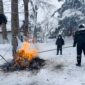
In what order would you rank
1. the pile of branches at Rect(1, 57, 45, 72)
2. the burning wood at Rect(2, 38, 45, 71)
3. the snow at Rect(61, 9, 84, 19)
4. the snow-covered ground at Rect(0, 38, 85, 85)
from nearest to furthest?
the snow-covered ground at Rect(0, 38, 85, 85) < the pile of branches at Rect(1, 57, 45, 72) < the burning wood at Rect(2, 38, 45, 71) < the snow at Rect(61, 9, 84, 19)

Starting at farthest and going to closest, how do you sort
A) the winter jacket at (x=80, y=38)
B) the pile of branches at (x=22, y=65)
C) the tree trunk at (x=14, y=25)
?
the tree trunk at (x=14, y=25), the pile of branches at (x=22, y=65), the winter jacket at (x=80, y=38)

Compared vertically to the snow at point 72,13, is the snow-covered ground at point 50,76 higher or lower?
lower

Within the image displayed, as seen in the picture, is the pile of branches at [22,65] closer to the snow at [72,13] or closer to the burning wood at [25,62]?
the burning wood at [25,62]

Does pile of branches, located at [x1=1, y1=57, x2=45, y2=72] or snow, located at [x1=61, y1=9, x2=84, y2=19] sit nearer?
pile of branches, located at [x1=1, y1=57, x2=45, y2=72]

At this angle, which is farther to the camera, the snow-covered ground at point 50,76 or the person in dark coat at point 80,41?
the person in dark coat at point 80,41

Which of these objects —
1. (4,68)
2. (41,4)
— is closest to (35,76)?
(4,68)

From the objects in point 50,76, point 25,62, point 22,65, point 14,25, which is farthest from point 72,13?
point 50,76

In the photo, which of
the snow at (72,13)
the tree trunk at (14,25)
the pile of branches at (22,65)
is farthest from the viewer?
the snow at (72,13)

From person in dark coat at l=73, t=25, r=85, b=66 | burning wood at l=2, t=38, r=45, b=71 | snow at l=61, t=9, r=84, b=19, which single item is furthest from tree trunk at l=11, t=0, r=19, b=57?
snow at l=61, t=9, r=84, b=19

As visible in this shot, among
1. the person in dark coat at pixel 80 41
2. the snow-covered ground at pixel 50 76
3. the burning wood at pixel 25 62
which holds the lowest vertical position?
the snow-covered ground at pixel 50 76

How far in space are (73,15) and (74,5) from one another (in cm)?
158

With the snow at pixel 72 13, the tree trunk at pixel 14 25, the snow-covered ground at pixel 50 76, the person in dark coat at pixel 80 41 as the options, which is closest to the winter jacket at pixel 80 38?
the person in dark coat at pixel 80 41

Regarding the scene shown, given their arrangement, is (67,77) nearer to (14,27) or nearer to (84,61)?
(84,61)

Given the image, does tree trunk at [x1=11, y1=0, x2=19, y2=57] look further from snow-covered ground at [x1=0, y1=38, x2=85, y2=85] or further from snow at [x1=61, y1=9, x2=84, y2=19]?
snow at [x1=61, y1=9, x2=84, y2=19]
